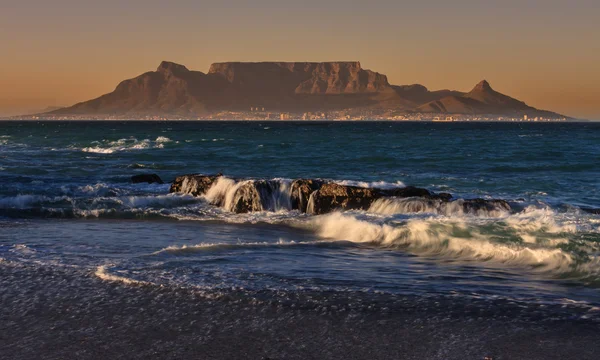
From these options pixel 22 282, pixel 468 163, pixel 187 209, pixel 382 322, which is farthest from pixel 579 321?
pixel 468 163

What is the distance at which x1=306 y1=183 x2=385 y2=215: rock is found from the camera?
20516 mm

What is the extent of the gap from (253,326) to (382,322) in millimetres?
1657

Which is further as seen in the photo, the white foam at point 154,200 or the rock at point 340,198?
the white foam at point 154,200

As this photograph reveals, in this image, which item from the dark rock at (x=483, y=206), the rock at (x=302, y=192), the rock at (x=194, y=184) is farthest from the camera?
the rock at (x=194, y=184)

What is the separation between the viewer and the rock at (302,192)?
70.8ft

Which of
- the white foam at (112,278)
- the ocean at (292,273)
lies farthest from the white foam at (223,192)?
the white foam at (112,278)

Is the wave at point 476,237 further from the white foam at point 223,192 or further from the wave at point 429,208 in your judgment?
the white foam at point 223,192

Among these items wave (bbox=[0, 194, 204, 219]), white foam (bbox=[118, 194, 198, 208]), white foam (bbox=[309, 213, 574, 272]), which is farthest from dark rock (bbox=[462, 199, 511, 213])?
white foam (bbox=[118, 194, 198, 208])

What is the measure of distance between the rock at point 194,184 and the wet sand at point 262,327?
1451 cm

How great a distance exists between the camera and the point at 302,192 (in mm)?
21844

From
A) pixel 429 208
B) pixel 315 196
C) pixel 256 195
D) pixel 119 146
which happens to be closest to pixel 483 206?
pixel 429 208

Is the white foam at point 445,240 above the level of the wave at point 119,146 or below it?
above

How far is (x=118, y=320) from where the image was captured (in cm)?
867

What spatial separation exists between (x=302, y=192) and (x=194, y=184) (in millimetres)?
5213
